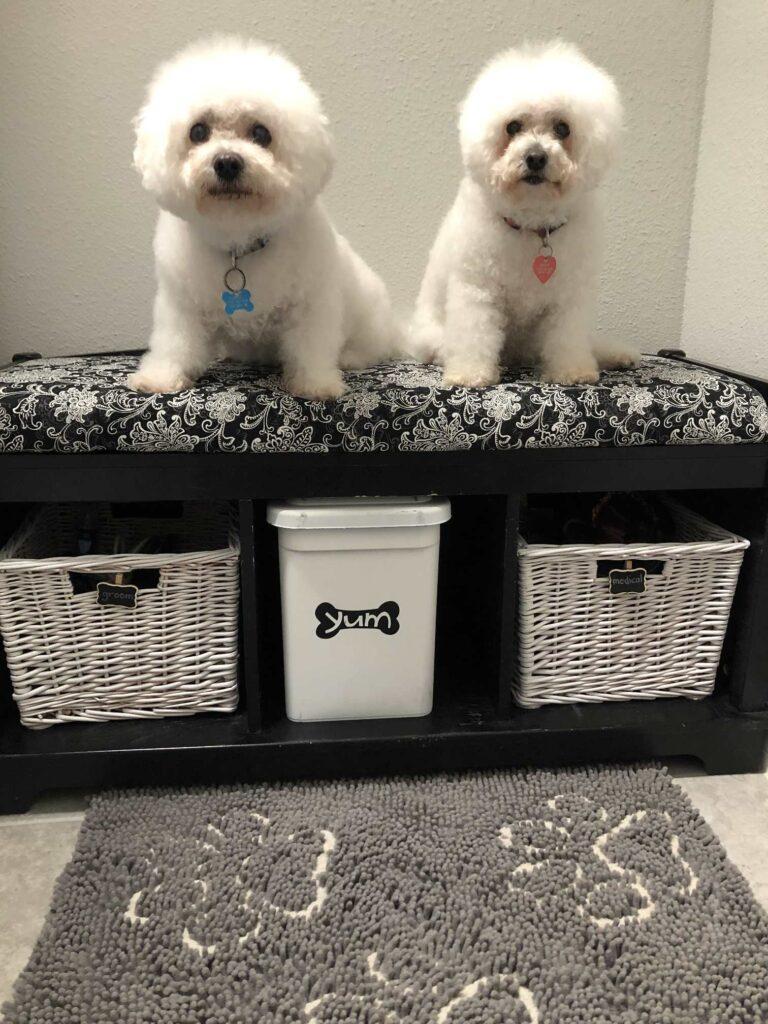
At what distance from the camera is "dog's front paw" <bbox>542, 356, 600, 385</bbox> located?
1.16 meters

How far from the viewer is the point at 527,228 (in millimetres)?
1165

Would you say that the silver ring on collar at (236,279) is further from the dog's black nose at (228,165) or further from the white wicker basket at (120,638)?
the white wicker basket at (120,638)

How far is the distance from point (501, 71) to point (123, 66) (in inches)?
32.9

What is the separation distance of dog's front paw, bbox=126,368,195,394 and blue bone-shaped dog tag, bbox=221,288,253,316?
0.42ft

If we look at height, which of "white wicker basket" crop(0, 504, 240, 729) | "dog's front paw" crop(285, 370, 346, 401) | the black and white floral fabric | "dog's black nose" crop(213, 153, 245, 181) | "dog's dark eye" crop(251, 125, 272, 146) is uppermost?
"dog's dark eye" crop(251, 125, 272, 146)

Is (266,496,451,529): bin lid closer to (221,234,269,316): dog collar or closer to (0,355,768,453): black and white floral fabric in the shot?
(0,355,768,453): black and white floral fabric

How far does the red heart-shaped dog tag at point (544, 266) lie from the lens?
1172 mm

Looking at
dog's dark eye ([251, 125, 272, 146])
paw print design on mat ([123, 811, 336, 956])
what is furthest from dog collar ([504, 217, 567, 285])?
paw print design on mat ([123, 811, 336, 956])

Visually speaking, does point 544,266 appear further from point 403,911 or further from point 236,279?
point 403,911

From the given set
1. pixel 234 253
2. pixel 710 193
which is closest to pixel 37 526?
pixel 234 253

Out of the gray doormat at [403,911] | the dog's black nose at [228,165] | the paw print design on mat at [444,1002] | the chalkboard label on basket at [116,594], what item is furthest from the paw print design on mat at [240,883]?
the dog's black nose at [228,165]

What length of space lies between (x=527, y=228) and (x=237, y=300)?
481 mm

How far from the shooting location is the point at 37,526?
1.25 metres

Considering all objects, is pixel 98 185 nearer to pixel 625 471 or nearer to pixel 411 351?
pixel 411 351
